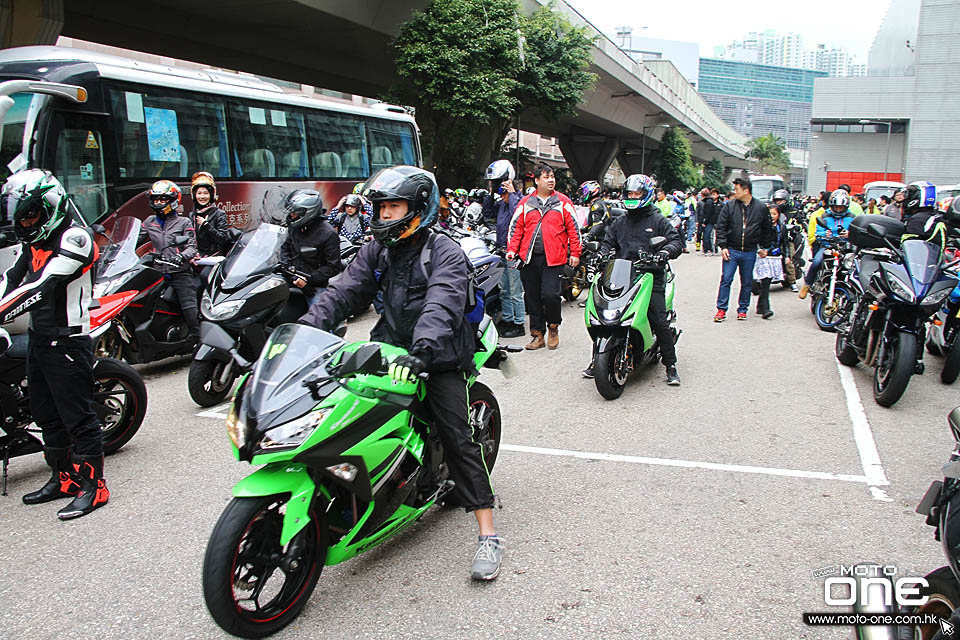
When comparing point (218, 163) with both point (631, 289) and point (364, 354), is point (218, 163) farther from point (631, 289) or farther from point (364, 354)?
point (364, 354)

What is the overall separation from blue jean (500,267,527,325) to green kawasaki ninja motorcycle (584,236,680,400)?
2.68 metres

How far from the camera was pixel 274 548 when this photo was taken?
2.96 metres

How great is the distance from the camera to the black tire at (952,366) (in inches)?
267

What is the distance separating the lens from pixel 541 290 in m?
8.51

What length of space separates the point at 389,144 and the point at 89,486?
1149 cm

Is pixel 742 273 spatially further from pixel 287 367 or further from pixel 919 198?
pixel 287 367

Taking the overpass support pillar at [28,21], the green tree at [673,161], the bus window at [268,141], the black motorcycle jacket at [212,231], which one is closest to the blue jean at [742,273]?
the black motorcycle jacket at [212,231]

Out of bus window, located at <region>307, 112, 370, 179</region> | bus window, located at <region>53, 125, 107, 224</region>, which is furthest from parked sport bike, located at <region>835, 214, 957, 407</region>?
bus window, located at <region>307, 112, 370, 179</region>

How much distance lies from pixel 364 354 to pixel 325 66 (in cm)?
2642

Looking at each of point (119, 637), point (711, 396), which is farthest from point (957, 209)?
point (119, 637)

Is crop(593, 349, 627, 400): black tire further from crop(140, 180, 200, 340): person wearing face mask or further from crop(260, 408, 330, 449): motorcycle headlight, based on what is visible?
crop(140, 180, 200, 340): person wearing face mask

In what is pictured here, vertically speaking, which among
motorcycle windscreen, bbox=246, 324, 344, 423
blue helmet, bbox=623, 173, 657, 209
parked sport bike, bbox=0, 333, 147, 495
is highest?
blue helmet, bbox=623, 173, 657, 209

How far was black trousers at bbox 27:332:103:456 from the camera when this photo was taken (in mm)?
4242

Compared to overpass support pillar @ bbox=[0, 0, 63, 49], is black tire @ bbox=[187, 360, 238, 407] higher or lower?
lower
